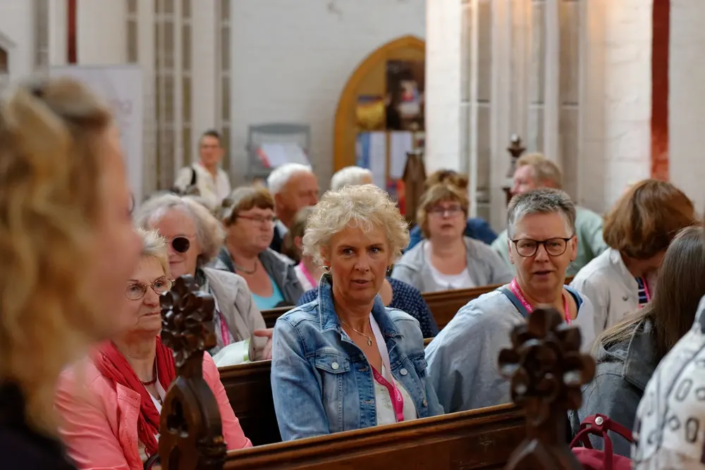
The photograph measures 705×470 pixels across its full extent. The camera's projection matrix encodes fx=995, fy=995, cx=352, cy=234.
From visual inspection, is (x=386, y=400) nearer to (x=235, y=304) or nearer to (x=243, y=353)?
(x=243, y=353)

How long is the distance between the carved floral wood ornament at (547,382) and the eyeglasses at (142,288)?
1.71 metres

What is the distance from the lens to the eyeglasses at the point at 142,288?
304 centimetres

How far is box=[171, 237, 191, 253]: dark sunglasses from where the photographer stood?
4.31 m

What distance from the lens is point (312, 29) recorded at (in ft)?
46.2

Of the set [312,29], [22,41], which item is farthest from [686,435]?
[312,29]

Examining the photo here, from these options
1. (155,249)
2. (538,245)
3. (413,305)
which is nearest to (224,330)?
(413,305)

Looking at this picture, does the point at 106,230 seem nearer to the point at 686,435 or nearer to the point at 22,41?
the point at 686,435

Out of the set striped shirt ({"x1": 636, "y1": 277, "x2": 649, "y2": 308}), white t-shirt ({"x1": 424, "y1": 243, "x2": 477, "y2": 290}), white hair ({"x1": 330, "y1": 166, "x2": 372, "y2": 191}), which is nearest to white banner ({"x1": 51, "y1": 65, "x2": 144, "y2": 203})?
white hair ({"x1": 330, "y1": 166, "x2": 372, "y2": 191})

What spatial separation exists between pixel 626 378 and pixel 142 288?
146 cm

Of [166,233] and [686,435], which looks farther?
[166,233]

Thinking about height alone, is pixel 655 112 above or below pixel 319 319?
above

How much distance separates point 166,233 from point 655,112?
463cm

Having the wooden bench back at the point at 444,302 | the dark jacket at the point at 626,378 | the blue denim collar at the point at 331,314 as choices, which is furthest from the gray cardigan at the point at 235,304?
the dark jacket at the point at 626,378

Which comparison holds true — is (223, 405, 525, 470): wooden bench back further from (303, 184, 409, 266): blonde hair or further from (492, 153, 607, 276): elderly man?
(492, 153, 607, 276): elderly man
